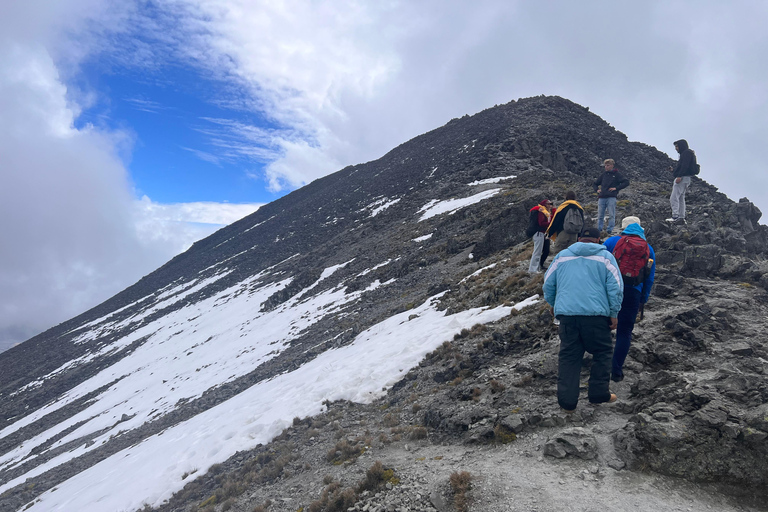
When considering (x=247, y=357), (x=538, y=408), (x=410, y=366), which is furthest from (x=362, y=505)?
(x=247, y=357)

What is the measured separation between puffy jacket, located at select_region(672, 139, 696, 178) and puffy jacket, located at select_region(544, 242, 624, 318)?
8.61m

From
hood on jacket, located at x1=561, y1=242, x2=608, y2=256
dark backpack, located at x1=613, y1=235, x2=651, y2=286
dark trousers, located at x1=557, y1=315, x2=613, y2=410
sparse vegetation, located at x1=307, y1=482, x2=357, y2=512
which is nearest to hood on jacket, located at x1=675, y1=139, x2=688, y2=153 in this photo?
dark backpack, located at x1=613, y1=235, x2=651, y2=286

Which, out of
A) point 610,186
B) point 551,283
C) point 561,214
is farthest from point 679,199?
point 551,283

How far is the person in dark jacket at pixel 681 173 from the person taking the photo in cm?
1127

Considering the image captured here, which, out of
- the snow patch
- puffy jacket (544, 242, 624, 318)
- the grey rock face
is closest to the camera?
the grey rock face

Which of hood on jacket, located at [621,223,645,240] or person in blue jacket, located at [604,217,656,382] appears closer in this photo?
person in blue jacket, located at [604,217,656,382]

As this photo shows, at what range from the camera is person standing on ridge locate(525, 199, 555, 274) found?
10227mm

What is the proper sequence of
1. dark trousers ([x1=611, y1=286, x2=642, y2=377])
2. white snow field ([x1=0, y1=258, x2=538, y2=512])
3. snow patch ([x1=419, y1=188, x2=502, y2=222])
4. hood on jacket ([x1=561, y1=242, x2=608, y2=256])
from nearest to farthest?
hood on jacket ([x1=561, y1=242, x2=608, y2=256]), dark trousers ([x1=611, y1=286, x2=642, y2=377]), white snow field ([x1=0, y1=258, x2=538, y2=512]), snow patch ([x1=419, y1=188, x2=502, y2=222])

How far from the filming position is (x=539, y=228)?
10367 mm

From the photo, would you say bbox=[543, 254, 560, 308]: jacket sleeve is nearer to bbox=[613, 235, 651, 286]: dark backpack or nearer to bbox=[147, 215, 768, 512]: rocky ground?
bbox=[613, 235, 651, 286]: dark backpack

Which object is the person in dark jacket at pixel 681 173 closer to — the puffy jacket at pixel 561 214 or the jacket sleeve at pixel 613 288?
the puffy jacket at pixel 561 214

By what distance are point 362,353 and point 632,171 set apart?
112 feet

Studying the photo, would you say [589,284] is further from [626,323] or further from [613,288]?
[626,323]

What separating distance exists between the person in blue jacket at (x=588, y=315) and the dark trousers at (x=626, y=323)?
0.72 meters
